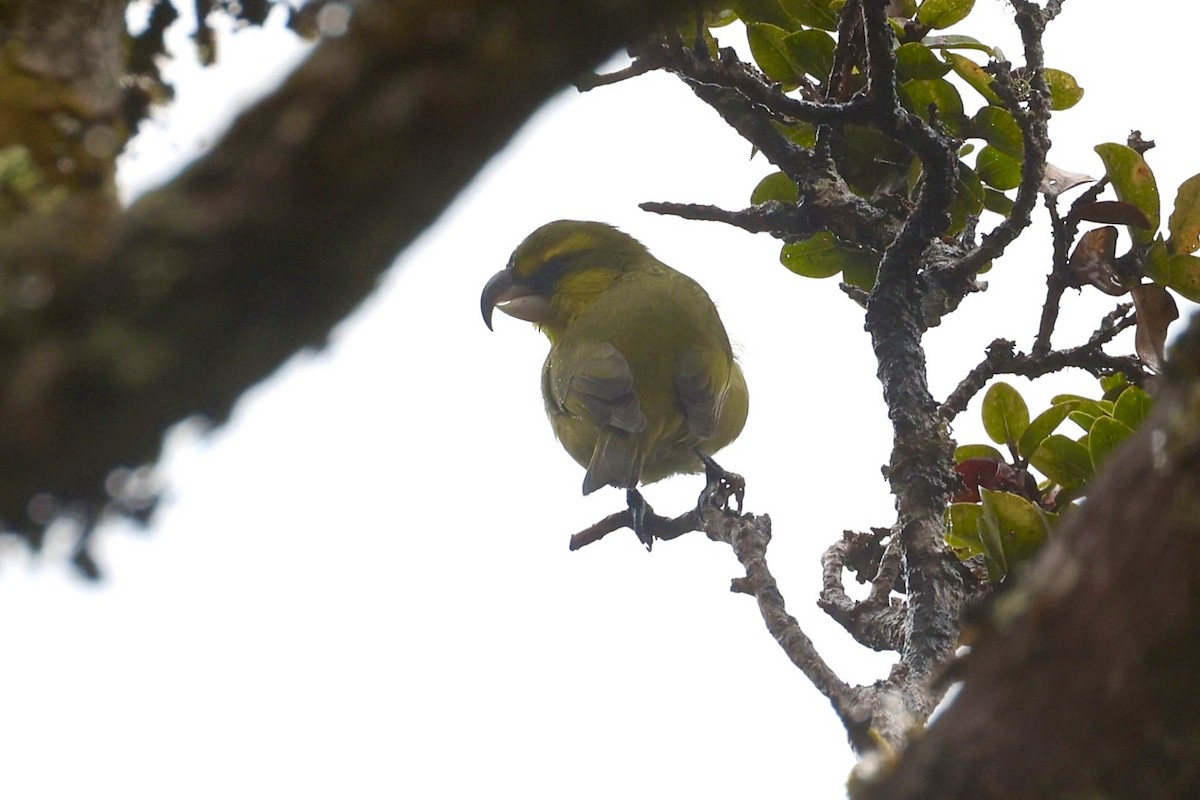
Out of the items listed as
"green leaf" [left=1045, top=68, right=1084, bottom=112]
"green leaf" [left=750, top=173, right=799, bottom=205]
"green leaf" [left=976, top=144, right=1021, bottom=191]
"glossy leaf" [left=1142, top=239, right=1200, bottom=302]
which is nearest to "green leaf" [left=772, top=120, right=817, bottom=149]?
"green leaf" [left=750, top=173, right=799, bottom=205]

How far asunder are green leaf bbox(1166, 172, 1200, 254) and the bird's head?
393 centimetres

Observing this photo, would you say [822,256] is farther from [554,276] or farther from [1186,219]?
[554,276]

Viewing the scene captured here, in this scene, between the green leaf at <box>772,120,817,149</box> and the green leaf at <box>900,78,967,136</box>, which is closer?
the green leaf at <box>900,78,967,136</box>

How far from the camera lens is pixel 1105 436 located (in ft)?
9.41

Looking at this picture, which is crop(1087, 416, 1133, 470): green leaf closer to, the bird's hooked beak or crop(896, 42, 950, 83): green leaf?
crop(896, 42, 950, 83): green leaf

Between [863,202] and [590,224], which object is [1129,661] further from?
[590,224]

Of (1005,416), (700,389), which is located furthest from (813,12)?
(700,389)

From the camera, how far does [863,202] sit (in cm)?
351

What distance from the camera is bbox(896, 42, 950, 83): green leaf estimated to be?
10.8 feet

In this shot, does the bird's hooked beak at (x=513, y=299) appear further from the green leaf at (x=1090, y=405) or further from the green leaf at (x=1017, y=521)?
the green leaf at (x=1017, y=521)

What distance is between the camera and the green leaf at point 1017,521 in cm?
269

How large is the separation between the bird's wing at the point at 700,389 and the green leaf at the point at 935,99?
7.23 feet

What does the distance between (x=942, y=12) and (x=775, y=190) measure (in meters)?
0.75

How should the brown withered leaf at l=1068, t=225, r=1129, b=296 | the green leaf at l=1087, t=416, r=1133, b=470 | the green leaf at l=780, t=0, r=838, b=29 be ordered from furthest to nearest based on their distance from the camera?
the green leaf at l=780, t=0, r=838, b=29
the brown withered leaf at l=1068, t=225, r=1129, b=296
the green leaf at l=1087, t=416, r=1133, b=470
